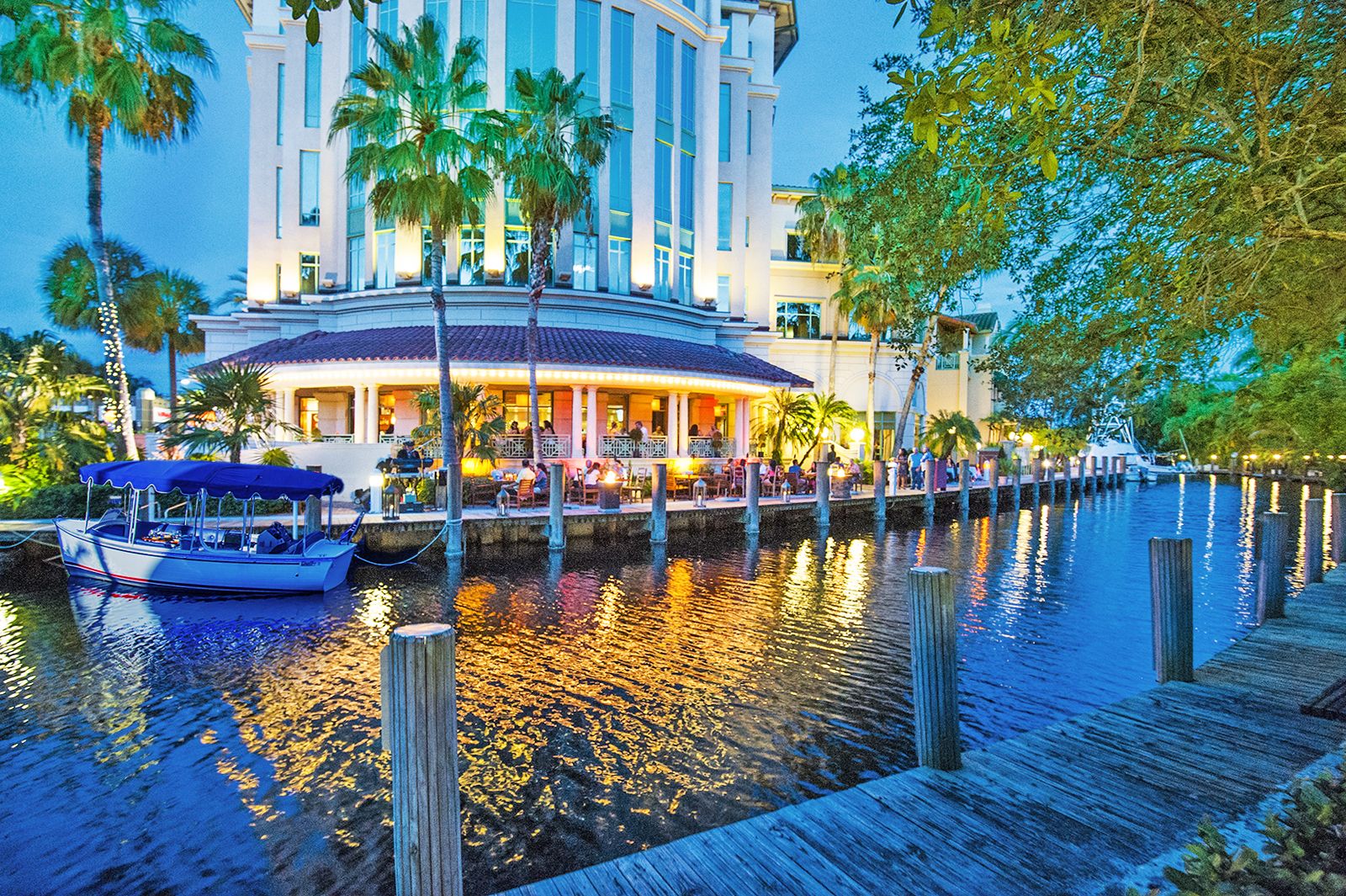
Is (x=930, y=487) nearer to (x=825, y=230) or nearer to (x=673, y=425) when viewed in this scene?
(x=673, y=425)

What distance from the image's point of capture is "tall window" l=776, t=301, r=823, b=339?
42.2 metres

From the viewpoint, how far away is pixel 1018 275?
1048cm

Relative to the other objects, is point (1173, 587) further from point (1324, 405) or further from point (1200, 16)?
point (1324, 405)

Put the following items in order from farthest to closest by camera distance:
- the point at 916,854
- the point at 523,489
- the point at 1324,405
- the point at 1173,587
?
the point at 1324,405
the point at 523,489
the point at 1173,587
the point at 916,854

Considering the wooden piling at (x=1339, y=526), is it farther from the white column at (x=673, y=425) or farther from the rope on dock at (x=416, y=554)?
the white column at (x=673, y=425)

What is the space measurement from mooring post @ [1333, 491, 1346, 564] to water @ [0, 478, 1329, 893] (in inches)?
67.1

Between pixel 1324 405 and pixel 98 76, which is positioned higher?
pixel 98 76

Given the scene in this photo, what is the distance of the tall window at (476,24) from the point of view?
98.4 ft

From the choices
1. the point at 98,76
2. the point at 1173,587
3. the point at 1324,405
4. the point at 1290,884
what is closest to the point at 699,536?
the point at 1173,587

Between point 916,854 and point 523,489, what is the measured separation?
18107 mm

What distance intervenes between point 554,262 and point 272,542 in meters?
19.3

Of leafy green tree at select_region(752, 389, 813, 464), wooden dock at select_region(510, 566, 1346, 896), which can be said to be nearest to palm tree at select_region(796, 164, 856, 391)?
leafy green tree at select_region(752, 389, 813, 464)

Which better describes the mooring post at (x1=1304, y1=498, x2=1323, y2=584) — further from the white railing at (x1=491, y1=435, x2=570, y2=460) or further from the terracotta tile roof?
the white railing at (x1=491, y1=435, x2=570, y2=460)

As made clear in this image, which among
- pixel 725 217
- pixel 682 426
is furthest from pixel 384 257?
pixel 725 217
